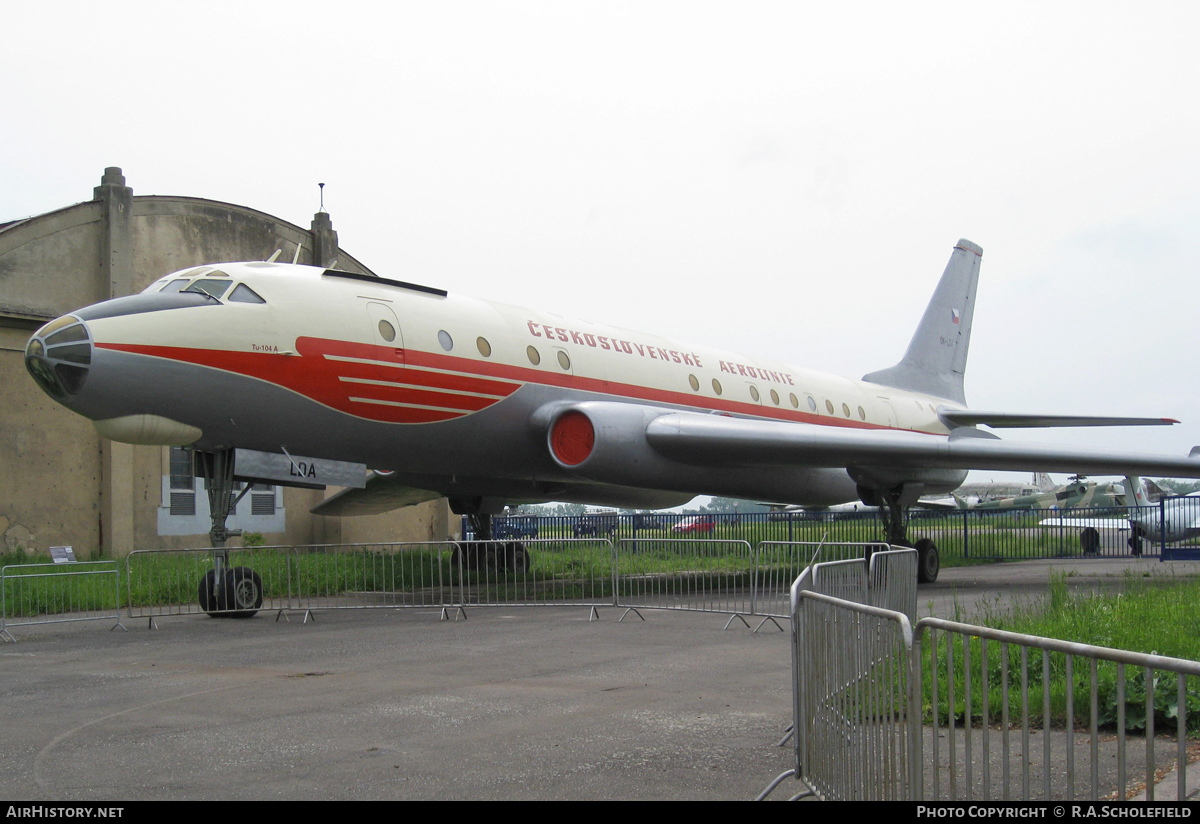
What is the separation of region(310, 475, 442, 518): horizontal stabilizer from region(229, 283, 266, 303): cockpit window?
641 centimetres

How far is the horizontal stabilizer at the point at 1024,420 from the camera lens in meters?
16.4

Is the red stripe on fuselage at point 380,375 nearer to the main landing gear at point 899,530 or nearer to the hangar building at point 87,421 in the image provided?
the main landing gear at point 899,530

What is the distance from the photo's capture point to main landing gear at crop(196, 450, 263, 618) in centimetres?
1039

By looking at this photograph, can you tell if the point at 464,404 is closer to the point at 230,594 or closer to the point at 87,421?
the point at 230,594

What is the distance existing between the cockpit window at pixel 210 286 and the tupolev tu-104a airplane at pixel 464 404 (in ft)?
0.06

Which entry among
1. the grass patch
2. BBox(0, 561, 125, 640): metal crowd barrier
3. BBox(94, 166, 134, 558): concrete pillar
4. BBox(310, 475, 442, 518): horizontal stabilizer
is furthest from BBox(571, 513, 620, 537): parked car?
the grass patch

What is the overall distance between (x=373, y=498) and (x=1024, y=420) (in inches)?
440

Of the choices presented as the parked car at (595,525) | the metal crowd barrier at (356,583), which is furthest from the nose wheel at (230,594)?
the parked car at (595,525)

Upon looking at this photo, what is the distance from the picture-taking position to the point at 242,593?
418 inches

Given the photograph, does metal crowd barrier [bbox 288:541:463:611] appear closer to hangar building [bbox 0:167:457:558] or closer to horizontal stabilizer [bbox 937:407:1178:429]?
hangar building [bbox 0:167:457:558]

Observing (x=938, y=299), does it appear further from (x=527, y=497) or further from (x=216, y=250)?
(x=216, y=250)

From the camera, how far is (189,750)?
15.8ft

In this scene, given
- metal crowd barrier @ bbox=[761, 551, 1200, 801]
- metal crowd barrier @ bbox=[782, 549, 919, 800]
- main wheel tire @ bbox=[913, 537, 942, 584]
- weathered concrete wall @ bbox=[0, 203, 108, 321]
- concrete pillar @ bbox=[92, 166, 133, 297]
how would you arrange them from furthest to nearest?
concrete pillar @ bbox=[92, 166, 133, 297]
weathered concrete wall @ bbox=[0, 203, 108, 321]
main wheel tire @ bbox=[913, 537, 942, 584]
metal crowd barrier @ bbox=[782, 549, 919, 800]
metal crowd barrier @ bbox=[761, 551, 1200, 801]

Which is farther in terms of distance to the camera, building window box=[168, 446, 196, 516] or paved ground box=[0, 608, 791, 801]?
building window box=[168, 446, 196, 516]
